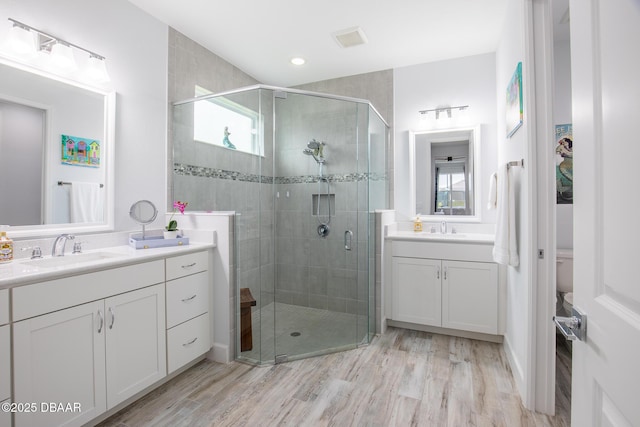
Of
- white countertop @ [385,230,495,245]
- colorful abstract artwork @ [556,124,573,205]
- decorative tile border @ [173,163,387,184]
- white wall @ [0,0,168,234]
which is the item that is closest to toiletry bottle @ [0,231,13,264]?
white wall @ [0,0,168,234]

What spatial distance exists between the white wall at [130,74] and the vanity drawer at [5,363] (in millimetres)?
1090

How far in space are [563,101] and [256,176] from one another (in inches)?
111

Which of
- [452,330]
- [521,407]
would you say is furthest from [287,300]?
[521,407]

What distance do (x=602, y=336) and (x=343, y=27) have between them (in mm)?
2749

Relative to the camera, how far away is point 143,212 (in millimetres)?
2365

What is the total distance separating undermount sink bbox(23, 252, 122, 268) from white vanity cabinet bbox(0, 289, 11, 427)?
426 millimetres

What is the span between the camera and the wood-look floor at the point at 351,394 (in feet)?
5.57

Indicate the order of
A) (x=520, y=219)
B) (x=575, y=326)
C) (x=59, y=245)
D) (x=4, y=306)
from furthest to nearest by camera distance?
(x=520, y=219) → (x=59, y=245) → (x=4, y=306) → (x=575, y=326)

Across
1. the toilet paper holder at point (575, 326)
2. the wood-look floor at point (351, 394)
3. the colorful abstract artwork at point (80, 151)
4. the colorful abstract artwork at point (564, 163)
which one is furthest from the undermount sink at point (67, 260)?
the colorful abstract artwork at point (564, 163)

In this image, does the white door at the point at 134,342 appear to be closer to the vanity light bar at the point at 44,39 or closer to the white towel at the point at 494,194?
the vanity light bar at the point at 44,39

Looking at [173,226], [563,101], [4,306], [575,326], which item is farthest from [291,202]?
[563,101]

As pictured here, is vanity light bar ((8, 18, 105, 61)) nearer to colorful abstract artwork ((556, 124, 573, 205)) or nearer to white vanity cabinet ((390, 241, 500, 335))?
white vanity cabinet ((390, 241, 500, 335))

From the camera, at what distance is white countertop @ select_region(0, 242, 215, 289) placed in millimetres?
1316

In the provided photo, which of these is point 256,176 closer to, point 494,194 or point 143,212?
point 143,212
